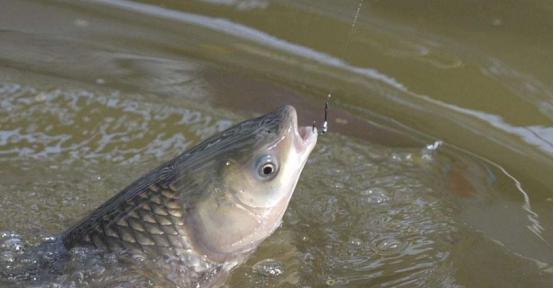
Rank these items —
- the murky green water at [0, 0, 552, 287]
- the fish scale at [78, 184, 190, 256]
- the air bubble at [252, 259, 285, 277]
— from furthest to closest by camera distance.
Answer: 1. the murky green water at [0, 0, 552, 287]
2. the air bubble at [252, 259, 285, 277]
3. the fish scale at [78, 184, 190, 256]

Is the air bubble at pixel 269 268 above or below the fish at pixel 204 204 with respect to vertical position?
below

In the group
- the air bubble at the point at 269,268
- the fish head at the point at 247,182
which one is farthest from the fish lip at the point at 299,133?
the air bubble at the point at 269,268

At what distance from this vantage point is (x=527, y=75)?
4543 millimetres

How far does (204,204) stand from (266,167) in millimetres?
190

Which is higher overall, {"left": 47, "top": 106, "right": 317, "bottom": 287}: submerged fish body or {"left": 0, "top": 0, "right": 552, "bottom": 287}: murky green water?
{"left": 47, "top": 106, "right": 317, "bottom": 287}: submerged fish body

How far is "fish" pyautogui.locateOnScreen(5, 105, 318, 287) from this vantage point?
2922 mm

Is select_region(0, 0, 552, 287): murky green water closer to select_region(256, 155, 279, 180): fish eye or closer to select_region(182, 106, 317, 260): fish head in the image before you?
select_region(182, 106, 317, 260): fish head

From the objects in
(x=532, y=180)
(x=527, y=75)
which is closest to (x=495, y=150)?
(x=532, y=180)

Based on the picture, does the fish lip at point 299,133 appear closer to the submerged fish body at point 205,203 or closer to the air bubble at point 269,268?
the submerged fish body at point 205,203

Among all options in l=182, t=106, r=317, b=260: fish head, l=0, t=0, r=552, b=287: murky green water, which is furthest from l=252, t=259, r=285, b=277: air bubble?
l=182, t=106, r=317, b=260: fish head

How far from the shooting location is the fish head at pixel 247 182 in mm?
2934

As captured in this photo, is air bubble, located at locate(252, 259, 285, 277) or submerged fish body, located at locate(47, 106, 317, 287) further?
air bubble, located at locate(252, 259, 285, 277)

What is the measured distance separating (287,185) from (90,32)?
6.56 ft

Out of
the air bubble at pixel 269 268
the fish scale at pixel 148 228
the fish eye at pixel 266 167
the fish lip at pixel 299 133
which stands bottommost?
the air bubble at pixel 269 268
